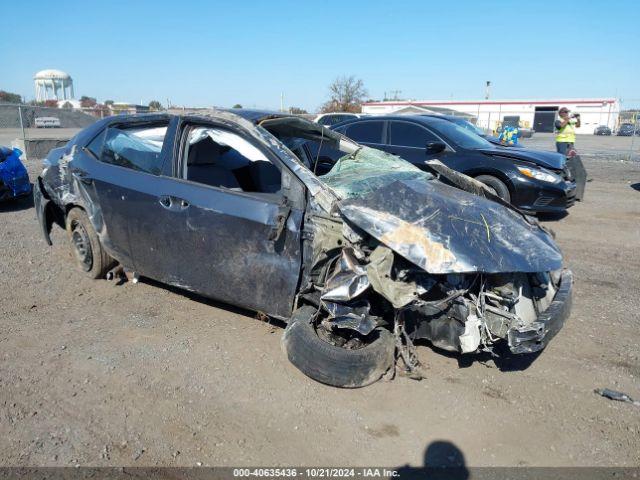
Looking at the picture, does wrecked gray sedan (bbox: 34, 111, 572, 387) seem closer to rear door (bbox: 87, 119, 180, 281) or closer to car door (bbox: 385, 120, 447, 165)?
rear door (bbox: 87, 119, 180, 281)

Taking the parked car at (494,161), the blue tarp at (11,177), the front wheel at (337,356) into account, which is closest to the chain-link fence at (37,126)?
the blue tarp at (11,177)

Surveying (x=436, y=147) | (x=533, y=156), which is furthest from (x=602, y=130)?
(x=436, y=147)

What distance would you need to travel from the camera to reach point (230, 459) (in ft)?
8.72

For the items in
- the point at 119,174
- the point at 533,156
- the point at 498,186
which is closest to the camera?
the point at 119,174

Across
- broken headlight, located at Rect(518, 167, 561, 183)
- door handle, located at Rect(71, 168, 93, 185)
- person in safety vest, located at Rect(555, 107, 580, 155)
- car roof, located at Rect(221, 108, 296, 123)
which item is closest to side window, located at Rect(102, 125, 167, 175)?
door handle, located at Rect(71, 168, 93, 185)

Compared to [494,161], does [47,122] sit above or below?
above

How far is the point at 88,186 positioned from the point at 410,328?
3.09 metres

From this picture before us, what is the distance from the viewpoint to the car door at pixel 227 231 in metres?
3.47

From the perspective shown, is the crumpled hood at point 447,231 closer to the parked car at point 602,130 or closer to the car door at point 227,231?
the car door at point 227,231

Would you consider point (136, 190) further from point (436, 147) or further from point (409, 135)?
point (409, 135)

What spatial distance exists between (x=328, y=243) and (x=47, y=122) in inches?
1020

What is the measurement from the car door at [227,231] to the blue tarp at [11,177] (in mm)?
5094

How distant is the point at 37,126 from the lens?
2231 cm

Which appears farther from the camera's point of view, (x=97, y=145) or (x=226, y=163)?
(x=97, y=145)
